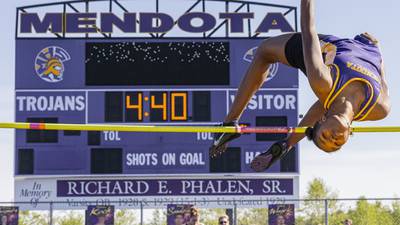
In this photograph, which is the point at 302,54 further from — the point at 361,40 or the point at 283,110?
the point at 283,110

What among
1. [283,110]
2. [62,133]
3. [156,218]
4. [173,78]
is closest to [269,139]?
[283,110]

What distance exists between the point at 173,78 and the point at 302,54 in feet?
38.3

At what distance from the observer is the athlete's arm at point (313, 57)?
6.50 metres

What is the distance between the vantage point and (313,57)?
6.58m

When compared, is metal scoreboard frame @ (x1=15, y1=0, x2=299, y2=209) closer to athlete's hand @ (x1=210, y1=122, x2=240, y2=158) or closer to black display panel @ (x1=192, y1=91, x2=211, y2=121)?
black display panel @ (x1=192, y1=91, x2=211, y2=121)

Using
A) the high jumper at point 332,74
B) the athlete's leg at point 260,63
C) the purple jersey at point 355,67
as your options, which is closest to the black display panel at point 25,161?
the athlete's leg at point 260,63

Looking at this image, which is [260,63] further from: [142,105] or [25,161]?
[25,161]

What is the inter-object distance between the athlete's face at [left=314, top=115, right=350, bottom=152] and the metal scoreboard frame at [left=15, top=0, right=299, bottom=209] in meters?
11.8

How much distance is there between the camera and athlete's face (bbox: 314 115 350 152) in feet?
21.2

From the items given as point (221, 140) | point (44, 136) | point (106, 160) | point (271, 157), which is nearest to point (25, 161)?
point (44, 136)

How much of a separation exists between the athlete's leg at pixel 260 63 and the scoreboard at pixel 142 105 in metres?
10.6

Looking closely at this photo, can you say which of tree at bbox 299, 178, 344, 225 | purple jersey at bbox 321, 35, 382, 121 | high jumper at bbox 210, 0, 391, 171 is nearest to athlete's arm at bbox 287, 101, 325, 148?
high jumper at bbox 210, 0, 391, 171

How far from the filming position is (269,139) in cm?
1877

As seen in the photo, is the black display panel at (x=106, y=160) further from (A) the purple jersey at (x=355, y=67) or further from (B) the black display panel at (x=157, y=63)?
(A) the purple jersey at (x=355, y=67)
